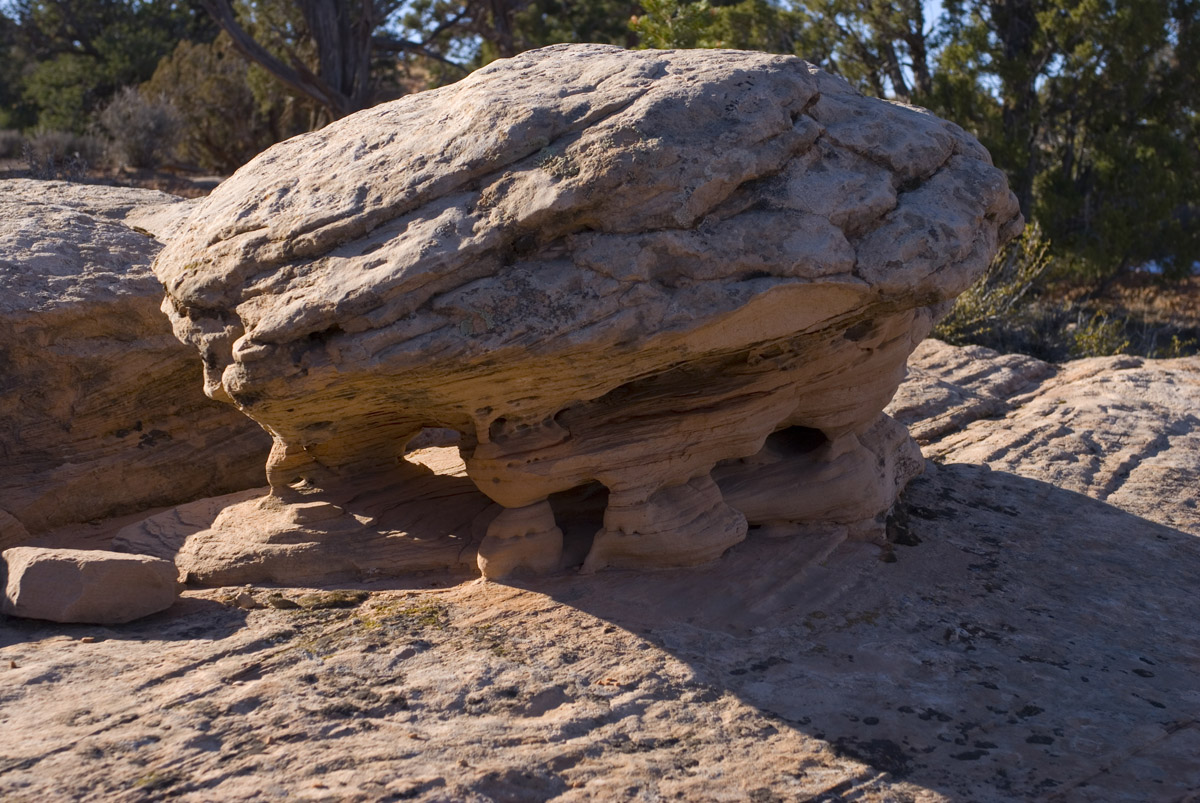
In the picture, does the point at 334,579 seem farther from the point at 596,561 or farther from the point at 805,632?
the point at 805,632

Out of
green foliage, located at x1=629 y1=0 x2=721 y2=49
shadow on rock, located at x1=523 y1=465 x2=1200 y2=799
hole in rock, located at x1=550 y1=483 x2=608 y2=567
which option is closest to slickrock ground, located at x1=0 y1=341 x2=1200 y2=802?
shadow on rock, located at x1=523 y1=465 x2=1200 y2=799

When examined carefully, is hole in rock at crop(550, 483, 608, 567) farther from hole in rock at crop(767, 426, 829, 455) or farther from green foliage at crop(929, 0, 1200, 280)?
green foliage at crop(929, 0, 1200, 280)

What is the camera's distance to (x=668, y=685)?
3537 millimetres

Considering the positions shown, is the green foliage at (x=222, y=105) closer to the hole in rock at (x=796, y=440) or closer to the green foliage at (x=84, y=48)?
the green foliage at (x=84, y=48)

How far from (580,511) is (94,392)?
263 centimetres

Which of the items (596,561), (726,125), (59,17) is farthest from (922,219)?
(59,17)

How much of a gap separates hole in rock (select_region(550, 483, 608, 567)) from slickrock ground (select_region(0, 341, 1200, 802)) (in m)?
0.25

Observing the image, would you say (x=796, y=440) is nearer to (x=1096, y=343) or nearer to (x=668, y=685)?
(x=668, y=685)

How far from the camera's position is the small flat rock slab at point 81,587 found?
381cm

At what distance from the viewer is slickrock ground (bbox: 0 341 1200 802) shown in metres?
3.03

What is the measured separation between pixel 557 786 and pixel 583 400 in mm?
1469

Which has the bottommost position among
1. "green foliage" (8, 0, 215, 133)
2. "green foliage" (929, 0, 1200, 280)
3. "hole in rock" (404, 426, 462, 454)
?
"hole in rock" (404, 426, 462, 454)

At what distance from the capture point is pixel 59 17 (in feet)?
67.3

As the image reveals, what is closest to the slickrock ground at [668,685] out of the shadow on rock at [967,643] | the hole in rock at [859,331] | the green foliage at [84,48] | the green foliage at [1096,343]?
the shadow on rock at [967,643]
